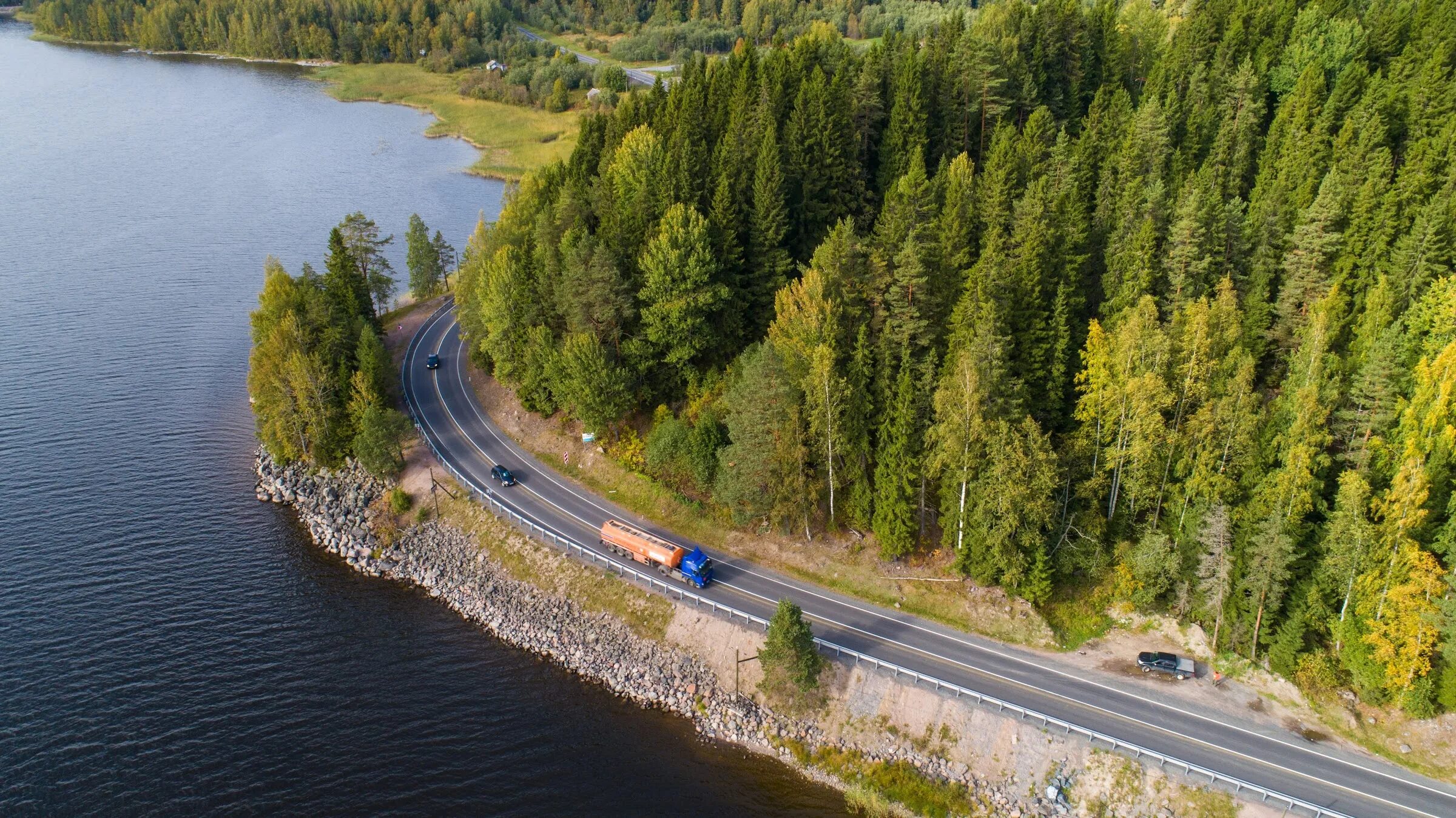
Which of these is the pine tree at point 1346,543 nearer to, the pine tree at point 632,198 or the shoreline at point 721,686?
the shoreline at point 721,686

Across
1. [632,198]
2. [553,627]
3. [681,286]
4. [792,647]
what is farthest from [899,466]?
[632,198]

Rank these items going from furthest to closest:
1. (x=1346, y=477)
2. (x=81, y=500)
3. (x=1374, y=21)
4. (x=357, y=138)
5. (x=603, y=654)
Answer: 1. (x=357, y=138)
2. (x=1374, y=21)
3. (x=81, y=500)
4. (x=603, y=654)
5. (x=1346, y=477)

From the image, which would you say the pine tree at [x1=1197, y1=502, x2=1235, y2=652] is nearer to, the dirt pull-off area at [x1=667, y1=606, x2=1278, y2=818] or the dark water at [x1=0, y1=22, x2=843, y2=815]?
the dirt pull-off area at [x1=667, y1=606, x2=1278, y2=818]

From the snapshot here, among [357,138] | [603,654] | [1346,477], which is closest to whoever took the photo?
[1346,477]

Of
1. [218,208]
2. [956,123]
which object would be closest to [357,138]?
[218,208]

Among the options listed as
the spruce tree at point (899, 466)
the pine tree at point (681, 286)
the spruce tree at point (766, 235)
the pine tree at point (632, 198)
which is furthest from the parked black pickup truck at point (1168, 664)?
the pine tree at point (632, 198)

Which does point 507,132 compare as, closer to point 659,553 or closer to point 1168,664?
point 659,553

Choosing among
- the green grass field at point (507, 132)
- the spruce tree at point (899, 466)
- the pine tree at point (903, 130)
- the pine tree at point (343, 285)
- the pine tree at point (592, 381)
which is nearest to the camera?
the spruce tree at point (899, 466)

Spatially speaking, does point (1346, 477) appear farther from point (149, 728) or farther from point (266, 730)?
point (149, 728)
